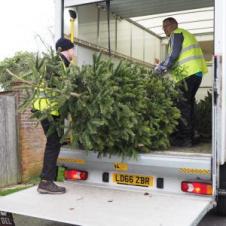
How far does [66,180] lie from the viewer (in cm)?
546

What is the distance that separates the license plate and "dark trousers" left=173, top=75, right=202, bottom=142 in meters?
1.06

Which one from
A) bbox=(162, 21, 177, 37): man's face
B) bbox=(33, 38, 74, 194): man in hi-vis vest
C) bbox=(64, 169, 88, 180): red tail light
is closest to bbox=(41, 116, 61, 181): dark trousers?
bbox=(33, 38, 74, 194): man in hi-vis vest

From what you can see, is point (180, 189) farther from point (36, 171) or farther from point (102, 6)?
point (36, 171)

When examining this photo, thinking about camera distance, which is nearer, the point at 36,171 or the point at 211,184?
the point at 211,184

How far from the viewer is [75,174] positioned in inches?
210

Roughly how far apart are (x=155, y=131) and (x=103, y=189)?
89cm

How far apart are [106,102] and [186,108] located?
5.45 feet

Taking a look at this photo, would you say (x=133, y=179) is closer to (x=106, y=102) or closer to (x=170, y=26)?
(x=106, y=102)

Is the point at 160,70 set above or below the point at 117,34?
below

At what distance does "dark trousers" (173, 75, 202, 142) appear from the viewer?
5.67m

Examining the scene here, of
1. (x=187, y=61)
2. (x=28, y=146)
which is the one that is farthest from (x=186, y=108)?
(x=28, y=146)

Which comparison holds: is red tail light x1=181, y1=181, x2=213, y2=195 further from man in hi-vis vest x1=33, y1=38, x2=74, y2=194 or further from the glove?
the glove

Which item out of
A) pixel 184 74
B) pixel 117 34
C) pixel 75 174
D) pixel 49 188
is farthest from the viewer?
pixel 117 34

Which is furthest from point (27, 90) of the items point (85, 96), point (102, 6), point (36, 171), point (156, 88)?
point (36, 171)
